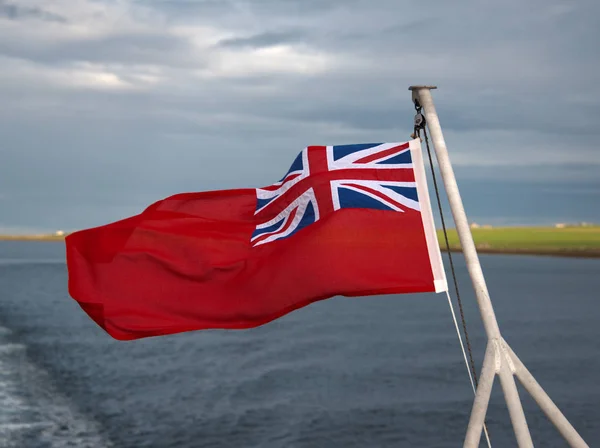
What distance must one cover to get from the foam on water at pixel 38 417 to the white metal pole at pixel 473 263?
19566 millimetres

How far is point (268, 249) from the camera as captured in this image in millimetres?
10555

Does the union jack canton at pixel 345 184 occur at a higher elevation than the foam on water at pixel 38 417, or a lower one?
higher

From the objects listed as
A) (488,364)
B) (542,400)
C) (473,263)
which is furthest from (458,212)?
(542,400)

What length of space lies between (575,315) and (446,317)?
47.0 ft

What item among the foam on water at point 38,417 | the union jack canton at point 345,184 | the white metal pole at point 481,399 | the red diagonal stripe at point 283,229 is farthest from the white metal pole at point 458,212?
the foam on water at point 38,417

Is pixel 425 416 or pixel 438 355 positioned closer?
pixel 425 416

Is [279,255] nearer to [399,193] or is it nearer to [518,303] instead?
[399,193]

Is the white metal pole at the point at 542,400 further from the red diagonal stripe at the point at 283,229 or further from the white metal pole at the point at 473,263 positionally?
the red diagonal stripe at the point at 283,229

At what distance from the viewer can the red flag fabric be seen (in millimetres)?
9711

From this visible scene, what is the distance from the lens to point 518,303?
93.7m

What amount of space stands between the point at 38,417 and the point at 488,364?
24150 millimetres

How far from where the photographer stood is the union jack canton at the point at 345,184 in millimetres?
10281

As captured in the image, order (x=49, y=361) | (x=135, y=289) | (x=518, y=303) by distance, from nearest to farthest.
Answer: (x=135, y=289) < (x=49, y=361) < (x=518, y=303)

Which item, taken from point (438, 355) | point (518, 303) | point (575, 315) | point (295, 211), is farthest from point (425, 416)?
point (518, 303)
